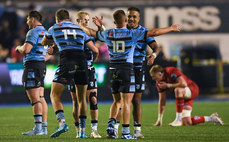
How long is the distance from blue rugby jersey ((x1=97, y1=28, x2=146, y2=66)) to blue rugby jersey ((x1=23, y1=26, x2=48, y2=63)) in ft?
5.11

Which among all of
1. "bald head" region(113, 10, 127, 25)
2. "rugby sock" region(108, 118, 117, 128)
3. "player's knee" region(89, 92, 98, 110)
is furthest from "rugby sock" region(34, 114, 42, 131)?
"bald head" region(113, 10, 127, 25)

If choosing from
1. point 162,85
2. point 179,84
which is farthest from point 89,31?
point 179,84

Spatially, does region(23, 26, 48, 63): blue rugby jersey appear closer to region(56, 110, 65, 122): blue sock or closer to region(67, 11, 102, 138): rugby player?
region(67, 11, 102, 138): rugby player

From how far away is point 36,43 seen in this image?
1002 centimetres

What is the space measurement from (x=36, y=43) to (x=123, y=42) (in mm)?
1892

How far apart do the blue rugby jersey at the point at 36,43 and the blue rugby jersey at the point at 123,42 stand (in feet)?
5.11

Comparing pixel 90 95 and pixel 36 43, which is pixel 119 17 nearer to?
pixel 90 95

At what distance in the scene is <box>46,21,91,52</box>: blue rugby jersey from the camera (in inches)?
353

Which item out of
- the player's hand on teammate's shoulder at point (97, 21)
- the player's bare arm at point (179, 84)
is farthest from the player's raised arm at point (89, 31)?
the player's bare arm at point (179, 84)

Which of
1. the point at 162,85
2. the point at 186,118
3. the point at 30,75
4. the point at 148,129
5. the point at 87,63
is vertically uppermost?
the point at 87,63

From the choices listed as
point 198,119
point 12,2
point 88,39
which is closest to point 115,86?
point 88,39

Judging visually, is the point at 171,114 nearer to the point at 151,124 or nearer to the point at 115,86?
the point at 151,124

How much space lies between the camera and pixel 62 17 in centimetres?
914

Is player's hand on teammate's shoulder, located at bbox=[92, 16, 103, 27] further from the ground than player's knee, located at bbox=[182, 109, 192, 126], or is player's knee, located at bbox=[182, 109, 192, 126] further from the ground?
player's hand on teammate's shoulder, located at bbox=[92, 16, 103, 27]
